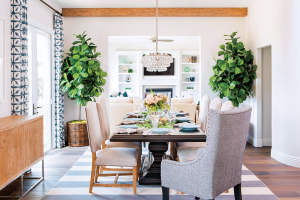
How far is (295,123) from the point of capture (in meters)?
3.64

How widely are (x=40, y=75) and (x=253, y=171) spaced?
391 centimetres

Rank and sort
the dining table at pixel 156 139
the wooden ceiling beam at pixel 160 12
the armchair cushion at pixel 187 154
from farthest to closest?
the wooden ceiling beam at pixel 160 12 < the armchair cushion at pixel 187 154 < the dining table at pixel 156 139

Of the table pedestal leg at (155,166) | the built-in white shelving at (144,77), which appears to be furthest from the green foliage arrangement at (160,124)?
the built-in white shelving at (144,77)

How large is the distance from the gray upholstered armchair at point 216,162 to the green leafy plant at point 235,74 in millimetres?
3076

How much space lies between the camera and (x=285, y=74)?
3793 millimetres

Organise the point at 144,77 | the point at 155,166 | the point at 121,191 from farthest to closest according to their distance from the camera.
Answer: the point at 144,77 → the point at 155,166 → the point at 121,191

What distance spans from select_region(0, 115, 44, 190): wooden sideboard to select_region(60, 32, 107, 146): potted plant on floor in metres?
1.62

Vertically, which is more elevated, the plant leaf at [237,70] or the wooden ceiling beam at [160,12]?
the wooden ceiling beam at [160,12]

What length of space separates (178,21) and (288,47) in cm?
243

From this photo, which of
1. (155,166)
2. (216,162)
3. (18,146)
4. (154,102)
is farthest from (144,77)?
(216,162)

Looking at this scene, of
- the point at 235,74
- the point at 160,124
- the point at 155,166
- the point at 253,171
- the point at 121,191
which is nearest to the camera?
the point at 121,191

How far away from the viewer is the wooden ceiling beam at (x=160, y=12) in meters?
5.26

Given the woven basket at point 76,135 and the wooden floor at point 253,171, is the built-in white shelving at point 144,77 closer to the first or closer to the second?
the woven basket at point 76,135

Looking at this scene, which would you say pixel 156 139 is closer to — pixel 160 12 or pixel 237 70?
pixel 237 70
